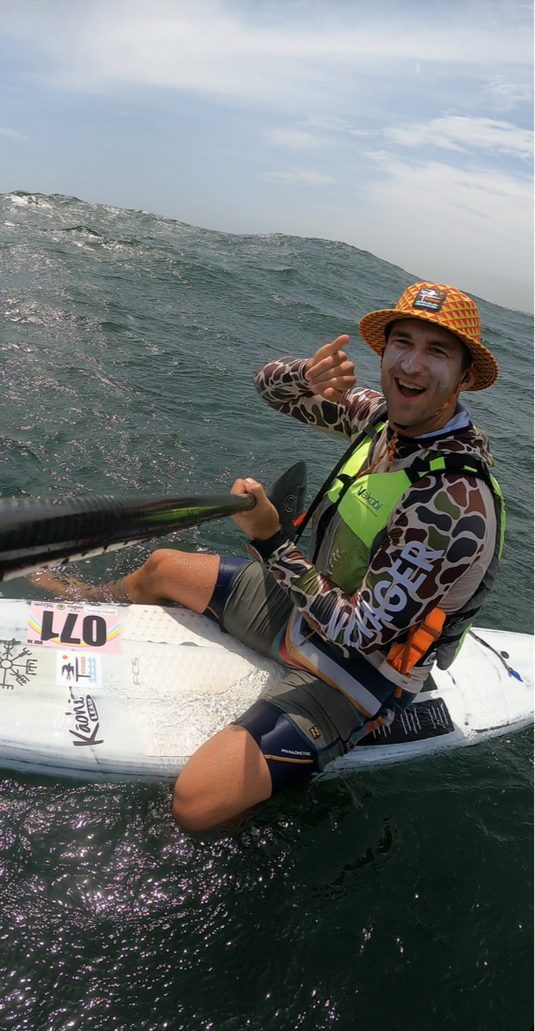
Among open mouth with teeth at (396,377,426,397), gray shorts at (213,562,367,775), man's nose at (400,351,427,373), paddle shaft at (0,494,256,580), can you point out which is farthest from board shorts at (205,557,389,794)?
man's nose at (400,351,427,373)

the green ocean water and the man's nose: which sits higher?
the man's nose

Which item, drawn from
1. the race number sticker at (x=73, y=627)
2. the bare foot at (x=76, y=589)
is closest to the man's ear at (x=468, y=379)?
the race number sticker at (x=73, y=627)

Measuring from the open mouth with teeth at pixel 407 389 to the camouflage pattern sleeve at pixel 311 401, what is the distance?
0.75m

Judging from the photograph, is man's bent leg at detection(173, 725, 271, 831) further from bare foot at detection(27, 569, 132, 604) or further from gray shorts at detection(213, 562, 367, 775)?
bare foot at detection(27, 569, 132, 604)

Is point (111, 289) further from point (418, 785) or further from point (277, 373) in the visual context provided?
point (418, 785)

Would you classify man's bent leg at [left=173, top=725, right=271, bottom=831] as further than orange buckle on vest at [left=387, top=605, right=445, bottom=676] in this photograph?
Yes

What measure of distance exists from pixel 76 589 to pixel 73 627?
2.37 ft

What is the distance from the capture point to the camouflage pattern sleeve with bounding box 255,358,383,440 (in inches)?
147

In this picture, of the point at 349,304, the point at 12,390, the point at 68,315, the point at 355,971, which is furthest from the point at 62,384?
the point at 349,304

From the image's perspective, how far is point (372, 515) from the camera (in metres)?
3.16

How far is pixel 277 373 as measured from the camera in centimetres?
383

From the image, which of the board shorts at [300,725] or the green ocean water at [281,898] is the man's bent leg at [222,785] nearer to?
the board shorts at [300,725]

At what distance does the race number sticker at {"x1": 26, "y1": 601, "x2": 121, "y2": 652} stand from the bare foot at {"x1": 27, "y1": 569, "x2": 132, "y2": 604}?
458mm

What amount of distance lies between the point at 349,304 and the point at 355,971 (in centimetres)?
1654
